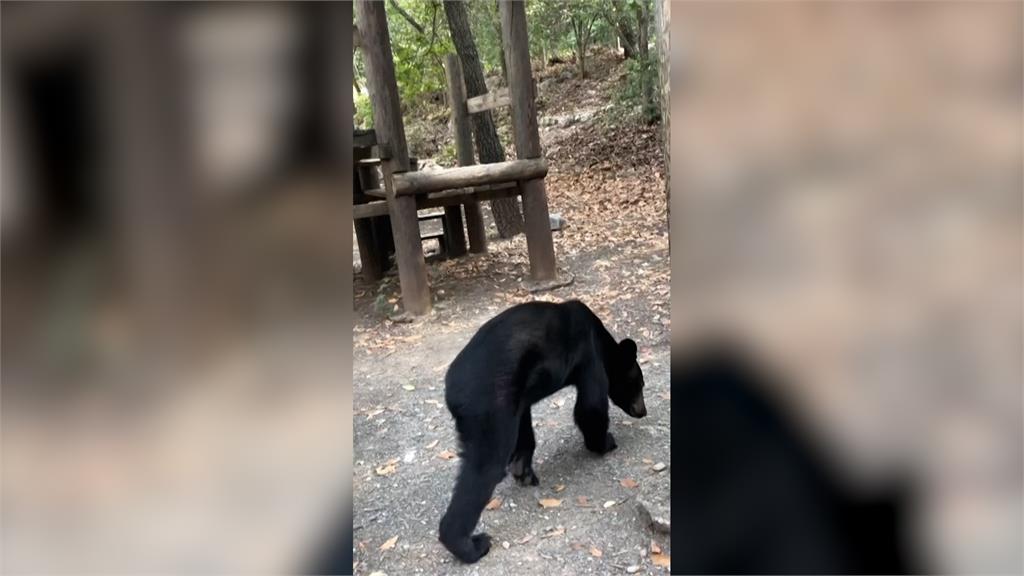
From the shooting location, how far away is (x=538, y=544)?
391 centimetres

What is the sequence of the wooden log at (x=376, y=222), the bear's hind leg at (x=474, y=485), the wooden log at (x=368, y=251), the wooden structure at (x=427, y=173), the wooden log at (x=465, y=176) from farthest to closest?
1. the wooden log at (x=368, y=251)
2. the wooden log at (x=376, y=222)
3. the wooden log at (x=465, y=176)
4. the wooden structure at (x=427, y=173)
5. the bear's hind leg at (x=474, y=485)

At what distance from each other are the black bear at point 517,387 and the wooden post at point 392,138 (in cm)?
360

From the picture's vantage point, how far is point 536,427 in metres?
5.48

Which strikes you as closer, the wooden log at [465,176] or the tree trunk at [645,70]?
the wooden log at [465,176]

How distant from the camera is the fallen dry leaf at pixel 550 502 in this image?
4.31 metres

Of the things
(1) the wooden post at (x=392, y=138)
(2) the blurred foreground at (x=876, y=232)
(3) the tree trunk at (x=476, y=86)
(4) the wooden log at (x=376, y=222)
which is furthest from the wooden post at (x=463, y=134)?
(2) the blurred foreground at (x=876, y=232)

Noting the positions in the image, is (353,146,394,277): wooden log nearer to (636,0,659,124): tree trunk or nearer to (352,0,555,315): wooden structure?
(352,0,555,315): wooden structure

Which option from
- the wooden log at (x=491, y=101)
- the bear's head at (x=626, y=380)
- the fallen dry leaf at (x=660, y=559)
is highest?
the wooden log at (x=491, y=101)

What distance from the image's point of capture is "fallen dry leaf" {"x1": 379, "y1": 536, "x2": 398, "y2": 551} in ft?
13.0

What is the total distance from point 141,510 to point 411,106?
68.0 ft

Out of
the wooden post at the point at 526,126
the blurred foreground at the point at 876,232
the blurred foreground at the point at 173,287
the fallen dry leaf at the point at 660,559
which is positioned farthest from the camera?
the wooden post at the point at 526,126

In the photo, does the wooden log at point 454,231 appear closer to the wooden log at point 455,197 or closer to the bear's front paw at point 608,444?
the wooden log at point 455,197

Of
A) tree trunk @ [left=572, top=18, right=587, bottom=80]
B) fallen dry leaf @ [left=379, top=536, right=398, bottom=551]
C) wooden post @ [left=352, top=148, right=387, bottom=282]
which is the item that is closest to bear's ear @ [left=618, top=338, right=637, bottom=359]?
fallen dry leaf @ [left=379, top=536, right=398, bottom=551]

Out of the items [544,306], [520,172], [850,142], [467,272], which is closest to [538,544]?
[544,306]
